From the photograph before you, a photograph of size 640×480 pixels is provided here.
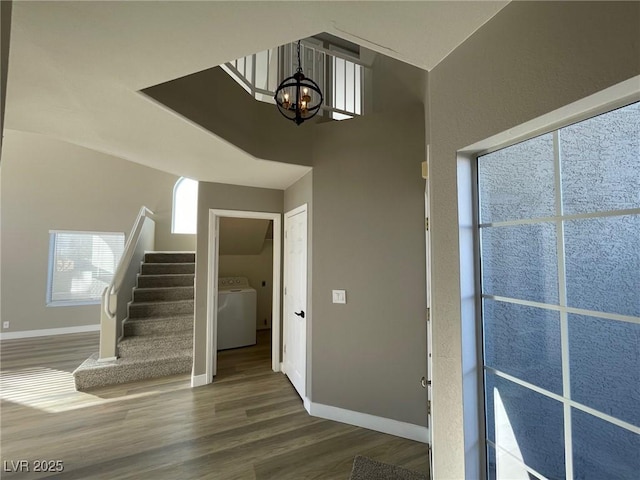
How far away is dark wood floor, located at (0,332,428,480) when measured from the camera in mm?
1927

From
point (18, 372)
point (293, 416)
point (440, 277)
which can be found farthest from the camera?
point (18, 372)

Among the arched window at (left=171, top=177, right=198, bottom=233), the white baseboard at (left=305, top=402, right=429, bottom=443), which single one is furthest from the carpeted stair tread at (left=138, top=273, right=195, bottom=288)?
the white baseboard at (left=305, top=402, right=429, bottom=443)

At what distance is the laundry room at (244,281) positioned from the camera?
455 centimetres

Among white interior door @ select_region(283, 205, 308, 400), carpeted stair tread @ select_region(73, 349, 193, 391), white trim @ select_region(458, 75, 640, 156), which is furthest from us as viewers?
carpeted stair tread @ select_region(73, 349, 193, 391)

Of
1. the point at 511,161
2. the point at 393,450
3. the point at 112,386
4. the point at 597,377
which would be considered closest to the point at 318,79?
the point at 511,161

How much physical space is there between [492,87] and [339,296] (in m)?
1.94

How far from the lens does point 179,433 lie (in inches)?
90.6

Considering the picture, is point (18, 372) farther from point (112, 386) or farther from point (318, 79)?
point (318, 79)

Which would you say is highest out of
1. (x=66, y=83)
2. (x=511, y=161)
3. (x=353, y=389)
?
(x=66, y=83)

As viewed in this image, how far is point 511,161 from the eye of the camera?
1047 millimetres

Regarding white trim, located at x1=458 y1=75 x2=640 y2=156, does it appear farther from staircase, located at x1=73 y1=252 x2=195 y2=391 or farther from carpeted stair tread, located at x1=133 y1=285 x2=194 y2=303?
carpeted stair tread, located at x1=133 y1=285 x2=194 y2=303

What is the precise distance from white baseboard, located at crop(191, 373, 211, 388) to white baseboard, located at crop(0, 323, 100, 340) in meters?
3.78

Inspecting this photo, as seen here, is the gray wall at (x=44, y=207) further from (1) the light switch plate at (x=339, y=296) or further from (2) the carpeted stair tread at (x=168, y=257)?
(1) the light switch plate at (x=339, y=296)

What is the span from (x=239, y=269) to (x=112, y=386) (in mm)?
2843
